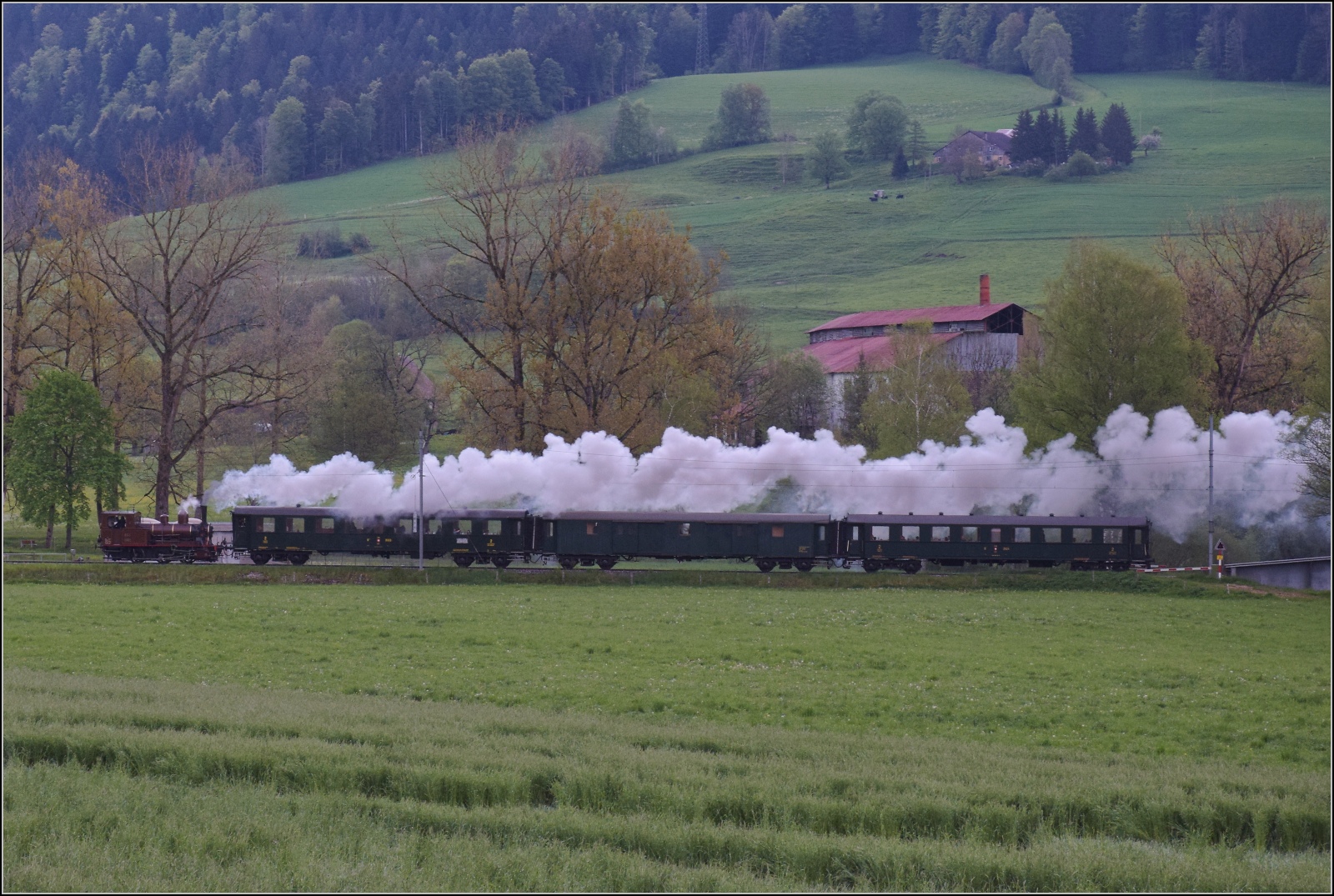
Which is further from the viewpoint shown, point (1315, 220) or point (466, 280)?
point (466, 280)

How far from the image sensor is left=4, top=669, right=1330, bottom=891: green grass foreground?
487 inches

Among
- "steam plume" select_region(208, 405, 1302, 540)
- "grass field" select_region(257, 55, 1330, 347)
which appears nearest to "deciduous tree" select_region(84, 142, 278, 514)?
"steam plume" select_region(208, 405, 1302, 540)

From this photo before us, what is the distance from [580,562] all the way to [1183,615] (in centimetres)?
2430

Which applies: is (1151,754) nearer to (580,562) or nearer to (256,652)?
(256,652)

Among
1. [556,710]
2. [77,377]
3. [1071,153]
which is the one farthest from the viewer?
[1071,153]

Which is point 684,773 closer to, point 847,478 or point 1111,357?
point 847,478

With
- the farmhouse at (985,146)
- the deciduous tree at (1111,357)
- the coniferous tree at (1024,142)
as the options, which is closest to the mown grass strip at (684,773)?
the deciduous tree at (1111,357)

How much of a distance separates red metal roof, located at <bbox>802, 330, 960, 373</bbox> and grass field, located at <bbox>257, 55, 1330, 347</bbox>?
36.7 ft

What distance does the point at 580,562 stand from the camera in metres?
51.2

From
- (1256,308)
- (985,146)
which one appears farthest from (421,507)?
(985,146)

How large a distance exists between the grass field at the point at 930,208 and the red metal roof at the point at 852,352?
11197 mm

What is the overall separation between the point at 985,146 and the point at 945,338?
97156 millimetres

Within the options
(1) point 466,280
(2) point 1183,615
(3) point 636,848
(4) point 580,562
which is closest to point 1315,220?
(2) point 1183,615

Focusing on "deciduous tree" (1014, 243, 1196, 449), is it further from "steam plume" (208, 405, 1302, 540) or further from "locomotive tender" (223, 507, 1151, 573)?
"locomotive tender" (223, 507, 1151, 573)
